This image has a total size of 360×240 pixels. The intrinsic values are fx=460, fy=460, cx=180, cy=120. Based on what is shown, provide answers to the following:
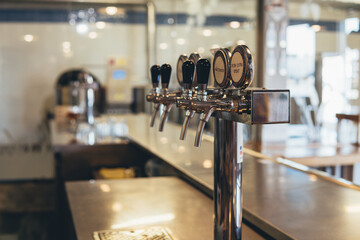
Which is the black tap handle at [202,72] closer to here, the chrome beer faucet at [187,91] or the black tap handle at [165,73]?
the chrome beer faucet at [187,91]

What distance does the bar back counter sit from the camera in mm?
1207

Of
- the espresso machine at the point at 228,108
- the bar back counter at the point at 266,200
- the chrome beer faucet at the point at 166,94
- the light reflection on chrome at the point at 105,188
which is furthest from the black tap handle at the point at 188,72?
the light reflection on chrome at the point at 105,188

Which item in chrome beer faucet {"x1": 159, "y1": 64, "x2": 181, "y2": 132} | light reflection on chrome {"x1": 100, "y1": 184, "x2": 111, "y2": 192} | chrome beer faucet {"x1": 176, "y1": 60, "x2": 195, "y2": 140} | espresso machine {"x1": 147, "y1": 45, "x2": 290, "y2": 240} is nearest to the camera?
espresso machine {"x1": 147, "y1": 45, "x2": 290, "y2": 240}

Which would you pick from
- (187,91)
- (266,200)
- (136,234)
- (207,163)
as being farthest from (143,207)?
(187,91)

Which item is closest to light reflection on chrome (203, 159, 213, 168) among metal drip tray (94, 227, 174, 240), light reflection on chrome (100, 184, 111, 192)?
light reflection on chrome (100, 184, 111, 192)

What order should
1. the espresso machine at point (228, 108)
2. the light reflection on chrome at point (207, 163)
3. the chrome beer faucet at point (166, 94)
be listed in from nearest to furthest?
the espresso machine at point (228, 108) < the chrome beer faucet at point (166, 94) < the light reflection on chrome at point (207, 163)

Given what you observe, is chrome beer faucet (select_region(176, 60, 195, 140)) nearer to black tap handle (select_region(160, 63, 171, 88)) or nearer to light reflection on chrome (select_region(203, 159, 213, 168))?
black tap handle (select_region(160, 63, 171, 88))

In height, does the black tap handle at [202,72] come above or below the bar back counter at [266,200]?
above

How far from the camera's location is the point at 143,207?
1599 millimetres

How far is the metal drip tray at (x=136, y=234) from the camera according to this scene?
1285mm

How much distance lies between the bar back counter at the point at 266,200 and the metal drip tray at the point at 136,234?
38mm

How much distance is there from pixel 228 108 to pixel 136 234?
577 mm

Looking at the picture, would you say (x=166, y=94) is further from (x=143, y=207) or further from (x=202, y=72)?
(x=143, y=207)

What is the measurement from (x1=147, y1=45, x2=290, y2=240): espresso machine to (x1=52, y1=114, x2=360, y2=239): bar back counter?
21 cm
